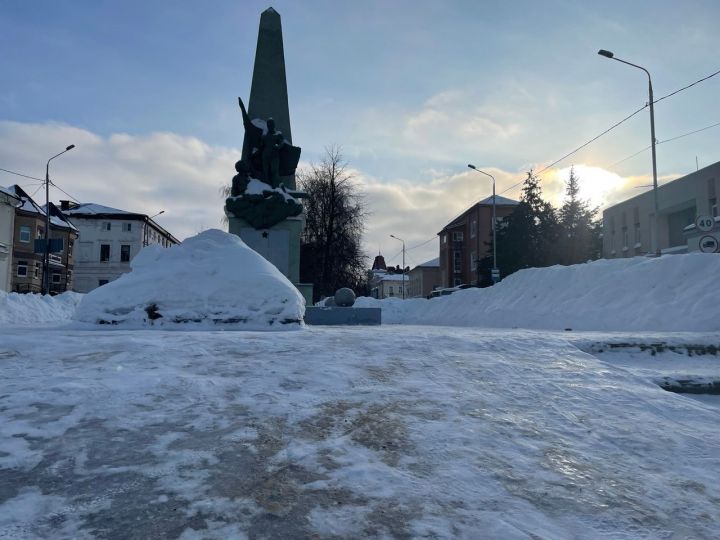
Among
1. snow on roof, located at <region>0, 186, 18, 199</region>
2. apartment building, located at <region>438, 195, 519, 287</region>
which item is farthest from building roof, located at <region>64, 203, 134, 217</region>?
apartment building, located at <region>438, 195, 519, 287</region>

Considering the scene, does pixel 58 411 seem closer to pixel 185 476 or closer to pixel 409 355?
pixel 185 476

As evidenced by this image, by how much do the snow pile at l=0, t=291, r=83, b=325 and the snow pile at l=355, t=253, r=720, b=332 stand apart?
1321 centimetres

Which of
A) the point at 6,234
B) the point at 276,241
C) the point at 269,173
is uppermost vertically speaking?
the point at 6,234

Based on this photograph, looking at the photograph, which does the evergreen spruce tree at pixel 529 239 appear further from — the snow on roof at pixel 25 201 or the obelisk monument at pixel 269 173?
the snow on roof at pixel 25 201

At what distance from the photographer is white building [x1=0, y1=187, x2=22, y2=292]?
38.0 m

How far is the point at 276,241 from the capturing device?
14.2 meters

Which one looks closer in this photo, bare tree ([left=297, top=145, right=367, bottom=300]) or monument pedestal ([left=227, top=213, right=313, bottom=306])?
monument pedestal ([left=227, top=213, right=313, bottom=306])

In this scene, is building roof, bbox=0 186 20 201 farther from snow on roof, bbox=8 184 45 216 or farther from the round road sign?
the round road sign

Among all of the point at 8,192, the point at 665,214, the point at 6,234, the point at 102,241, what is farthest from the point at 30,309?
the point at 102,241

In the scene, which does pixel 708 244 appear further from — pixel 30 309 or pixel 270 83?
pixel 30 309

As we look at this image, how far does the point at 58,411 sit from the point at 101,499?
4.21 ft

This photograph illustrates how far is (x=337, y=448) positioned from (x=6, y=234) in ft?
149

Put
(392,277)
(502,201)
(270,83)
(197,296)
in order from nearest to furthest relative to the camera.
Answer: (197,296), (270,83), (502,201), (392,277)

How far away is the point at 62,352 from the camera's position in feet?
15.6
